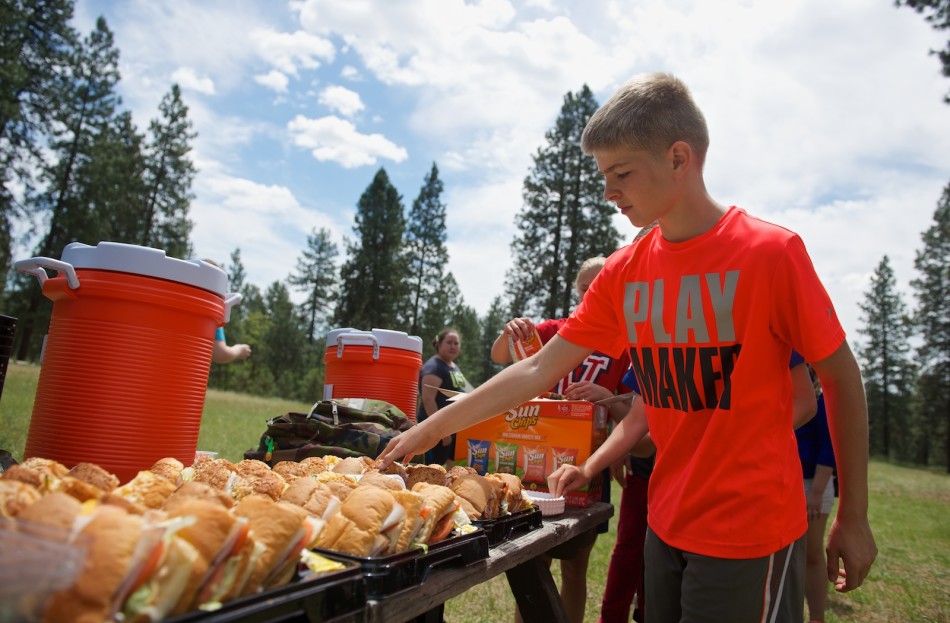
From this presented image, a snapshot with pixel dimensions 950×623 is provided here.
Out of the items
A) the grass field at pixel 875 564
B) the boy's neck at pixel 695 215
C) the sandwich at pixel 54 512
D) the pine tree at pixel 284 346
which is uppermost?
the pine tree at pixel 284 346

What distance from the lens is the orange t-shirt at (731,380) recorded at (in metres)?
1.66

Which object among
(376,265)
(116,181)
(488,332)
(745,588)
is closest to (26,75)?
(116,181)

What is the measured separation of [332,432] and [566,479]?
1.29 meters

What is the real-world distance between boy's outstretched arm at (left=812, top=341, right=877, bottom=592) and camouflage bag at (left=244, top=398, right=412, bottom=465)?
2071 millimetres

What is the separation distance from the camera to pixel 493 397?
7.39 ft

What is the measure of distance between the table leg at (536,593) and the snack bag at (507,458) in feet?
1.84

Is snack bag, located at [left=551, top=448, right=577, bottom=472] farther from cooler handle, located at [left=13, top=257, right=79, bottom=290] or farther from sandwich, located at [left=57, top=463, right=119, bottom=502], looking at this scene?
cooler handle, located at [left=13, top=257, right=79, bottom=290]

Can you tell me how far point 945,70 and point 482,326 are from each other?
56685 mm

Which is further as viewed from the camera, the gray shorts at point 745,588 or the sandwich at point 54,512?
the gray shorts at point 745,588

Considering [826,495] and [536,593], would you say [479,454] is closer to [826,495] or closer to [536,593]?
[536,593]

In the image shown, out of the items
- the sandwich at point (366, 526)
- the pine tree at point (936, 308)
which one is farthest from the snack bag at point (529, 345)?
the pine tree at point (936, 308)

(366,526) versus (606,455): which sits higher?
(606,455)

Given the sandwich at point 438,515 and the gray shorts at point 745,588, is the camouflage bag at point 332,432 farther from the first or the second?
the gray shorts at point 745,588

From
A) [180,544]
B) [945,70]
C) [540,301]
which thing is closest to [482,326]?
[540,301]
